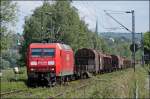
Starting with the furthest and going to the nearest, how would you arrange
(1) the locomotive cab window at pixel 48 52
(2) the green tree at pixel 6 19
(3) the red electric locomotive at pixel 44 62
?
(2) the green tree at pixel 6 19 < (1) the locomotive cab window at pixel 48 52 < (3) the red electric locomotive at pixel 44 62

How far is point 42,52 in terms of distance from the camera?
38219 millimetres

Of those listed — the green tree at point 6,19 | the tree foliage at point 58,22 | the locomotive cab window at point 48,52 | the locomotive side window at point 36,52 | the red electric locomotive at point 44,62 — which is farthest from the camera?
the tree foliage at point 58,22

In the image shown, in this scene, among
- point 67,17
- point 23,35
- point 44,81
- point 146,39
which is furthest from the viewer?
point 146,39

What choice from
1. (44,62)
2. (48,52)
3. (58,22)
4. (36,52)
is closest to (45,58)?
(44,62)

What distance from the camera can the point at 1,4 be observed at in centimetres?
6494

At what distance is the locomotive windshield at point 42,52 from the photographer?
125 ft

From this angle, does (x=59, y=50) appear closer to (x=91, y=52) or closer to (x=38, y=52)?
(x=38, y=52)

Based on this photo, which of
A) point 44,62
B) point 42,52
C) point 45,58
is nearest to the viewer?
point 44,62

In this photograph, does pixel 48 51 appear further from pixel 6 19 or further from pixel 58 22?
pixel 58 22

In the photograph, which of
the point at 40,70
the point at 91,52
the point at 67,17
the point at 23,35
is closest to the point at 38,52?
the point at 40,70

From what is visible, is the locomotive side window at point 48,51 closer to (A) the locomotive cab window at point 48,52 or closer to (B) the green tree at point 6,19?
(A) the locomotive cab window at point 48,52

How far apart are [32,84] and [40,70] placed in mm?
2267

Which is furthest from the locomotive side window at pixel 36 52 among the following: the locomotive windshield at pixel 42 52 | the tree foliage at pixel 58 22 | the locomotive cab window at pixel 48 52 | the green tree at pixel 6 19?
the tree foliage at pixel 58 22

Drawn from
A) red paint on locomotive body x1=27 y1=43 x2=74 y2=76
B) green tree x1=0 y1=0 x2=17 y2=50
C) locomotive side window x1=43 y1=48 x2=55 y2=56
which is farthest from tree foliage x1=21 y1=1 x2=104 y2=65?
locomotive side window x1=43 y1=48 x2=55 y2=56
